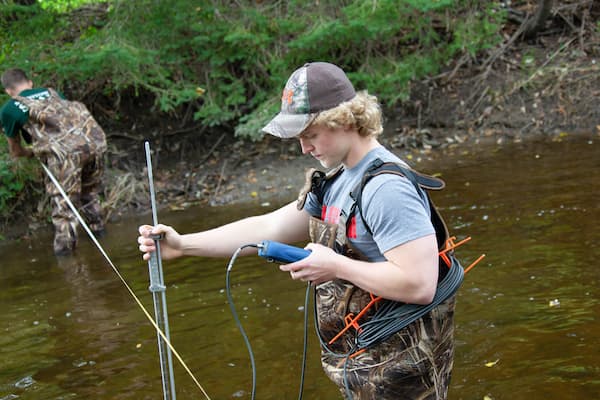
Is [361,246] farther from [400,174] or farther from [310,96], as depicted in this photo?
[310,96]

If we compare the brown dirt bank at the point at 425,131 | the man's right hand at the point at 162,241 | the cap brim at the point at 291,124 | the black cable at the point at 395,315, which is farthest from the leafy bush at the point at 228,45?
the black cable at the point at 395,315

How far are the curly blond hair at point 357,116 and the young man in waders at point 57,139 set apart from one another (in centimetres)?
624

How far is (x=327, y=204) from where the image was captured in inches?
98.0

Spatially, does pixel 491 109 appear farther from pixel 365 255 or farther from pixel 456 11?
pixel 365 255

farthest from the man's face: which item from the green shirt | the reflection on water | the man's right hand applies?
the green shirt

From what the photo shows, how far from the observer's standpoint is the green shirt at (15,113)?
316 inches

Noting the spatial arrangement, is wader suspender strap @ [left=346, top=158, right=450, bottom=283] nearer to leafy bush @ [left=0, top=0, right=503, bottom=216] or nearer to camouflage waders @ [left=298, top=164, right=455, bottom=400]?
camouflage waders @ [left=298, top=164, right=455, bottom=400]

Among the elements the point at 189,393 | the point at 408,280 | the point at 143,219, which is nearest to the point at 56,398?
the point at 189,393

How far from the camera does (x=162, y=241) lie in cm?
265

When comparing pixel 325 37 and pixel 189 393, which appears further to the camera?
pixel 325 37

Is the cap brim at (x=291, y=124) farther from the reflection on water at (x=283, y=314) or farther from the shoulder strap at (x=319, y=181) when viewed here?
the reflection on water at (x=283, y=314)

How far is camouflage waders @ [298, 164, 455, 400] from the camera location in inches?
91.4

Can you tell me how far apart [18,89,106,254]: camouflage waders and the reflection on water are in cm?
41

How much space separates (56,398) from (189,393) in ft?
2.83
